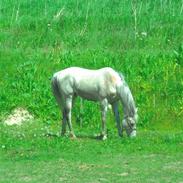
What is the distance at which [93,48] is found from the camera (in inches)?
850

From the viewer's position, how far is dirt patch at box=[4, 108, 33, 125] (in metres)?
18.0

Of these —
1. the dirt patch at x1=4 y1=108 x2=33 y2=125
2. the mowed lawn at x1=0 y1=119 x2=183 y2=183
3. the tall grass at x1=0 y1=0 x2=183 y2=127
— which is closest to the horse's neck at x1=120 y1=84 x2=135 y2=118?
the mowed lawn at x1=0 y1=119 x2=183 y2=183

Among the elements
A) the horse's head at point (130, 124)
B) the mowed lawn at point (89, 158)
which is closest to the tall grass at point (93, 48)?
the horse's head at point (130, 124)

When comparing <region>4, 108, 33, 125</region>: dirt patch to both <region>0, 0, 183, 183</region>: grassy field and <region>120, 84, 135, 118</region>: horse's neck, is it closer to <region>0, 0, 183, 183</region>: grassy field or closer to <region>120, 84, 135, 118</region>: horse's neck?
<region>0, 0, 183, 183</region>: grassy field

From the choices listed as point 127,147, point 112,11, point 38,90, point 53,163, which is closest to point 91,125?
point 38,90

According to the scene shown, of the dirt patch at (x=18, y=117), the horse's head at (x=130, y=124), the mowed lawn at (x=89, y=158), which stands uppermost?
the horse's head at (x=130, y=124)

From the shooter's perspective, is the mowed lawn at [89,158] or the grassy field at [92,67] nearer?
the mowed lawn at [89,158]

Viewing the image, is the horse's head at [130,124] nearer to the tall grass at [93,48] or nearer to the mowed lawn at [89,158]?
the mowed lawn at [89,158]

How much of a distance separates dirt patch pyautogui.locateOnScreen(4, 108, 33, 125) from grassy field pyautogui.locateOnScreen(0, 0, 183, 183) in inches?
5.2

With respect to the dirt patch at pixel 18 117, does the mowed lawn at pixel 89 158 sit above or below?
above

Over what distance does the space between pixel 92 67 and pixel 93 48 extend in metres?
1.74

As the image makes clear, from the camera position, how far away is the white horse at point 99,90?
1518cm

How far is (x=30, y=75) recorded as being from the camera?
19609 millimetres

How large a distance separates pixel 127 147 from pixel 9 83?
256 inches
